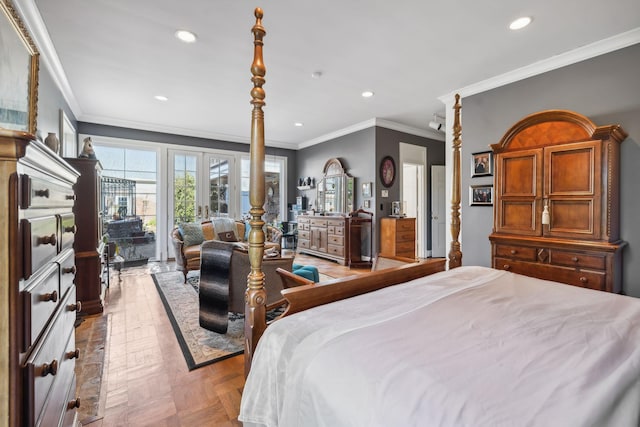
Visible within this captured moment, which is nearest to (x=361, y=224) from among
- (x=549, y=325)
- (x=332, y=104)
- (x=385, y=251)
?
(x=385, y=251)

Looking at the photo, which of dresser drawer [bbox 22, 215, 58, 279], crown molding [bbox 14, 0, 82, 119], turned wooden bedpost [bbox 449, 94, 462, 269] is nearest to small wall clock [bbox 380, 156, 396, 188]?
turned wooden bedpost [bbox 449, 94, 462, 269]

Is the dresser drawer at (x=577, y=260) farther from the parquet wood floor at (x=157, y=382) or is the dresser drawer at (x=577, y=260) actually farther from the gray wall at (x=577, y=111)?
the parquet wood floor at (x=157, y=382)

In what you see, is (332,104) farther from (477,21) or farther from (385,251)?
(385,251)

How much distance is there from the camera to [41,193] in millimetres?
849

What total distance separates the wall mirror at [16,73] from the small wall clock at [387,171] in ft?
15.2

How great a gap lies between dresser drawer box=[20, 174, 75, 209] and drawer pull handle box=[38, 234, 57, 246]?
0.09 meters

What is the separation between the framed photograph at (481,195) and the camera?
11.8 ft

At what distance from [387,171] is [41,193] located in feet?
17.0

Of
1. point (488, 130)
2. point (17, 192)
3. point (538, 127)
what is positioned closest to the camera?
point (17, 192)

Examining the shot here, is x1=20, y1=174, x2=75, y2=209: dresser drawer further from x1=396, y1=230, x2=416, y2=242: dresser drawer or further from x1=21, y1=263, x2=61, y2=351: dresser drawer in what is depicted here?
x1=396, y1=230, x2=416, y2=242: dresser drawer

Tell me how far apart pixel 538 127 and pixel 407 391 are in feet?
9.93

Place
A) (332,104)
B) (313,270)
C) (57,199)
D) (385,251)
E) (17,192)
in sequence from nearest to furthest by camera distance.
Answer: (17,192)
(57,199)
(313,270)
(332,104)
(385,251)

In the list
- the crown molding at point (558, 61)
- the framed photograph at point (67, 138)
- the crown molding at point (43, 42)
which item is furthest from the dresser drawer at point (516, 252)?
the framed photograph at point (67, 138)

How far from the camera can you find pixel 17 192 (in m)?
0.68
